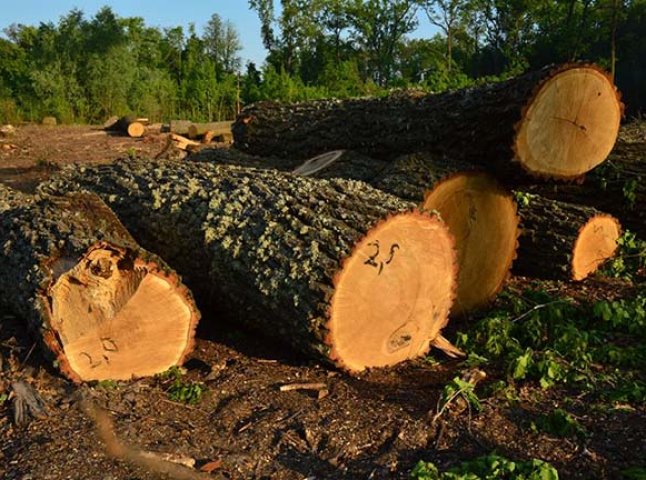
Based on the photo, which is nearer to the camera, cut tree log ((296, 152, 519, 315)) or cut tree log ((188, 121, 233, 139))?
cut tree log ((296, 152, 519, 315))

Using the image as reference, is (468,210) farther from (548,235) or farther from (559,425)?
(559,425)

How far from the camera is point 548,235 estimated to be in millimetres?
5031

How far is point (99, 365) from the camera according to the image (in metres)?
3.14

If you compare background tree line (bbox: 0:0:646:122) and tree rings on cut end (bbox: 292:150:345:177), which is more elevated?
background tree line (bbox: 0:0:646:122)

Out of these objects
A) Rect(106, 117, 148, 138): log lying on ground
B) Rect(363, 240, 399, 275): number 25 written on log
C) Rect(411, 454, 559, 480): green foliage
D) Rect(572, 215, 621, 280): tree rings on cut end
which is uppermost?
Rect(106, 117, 148, 138): log lying on ground

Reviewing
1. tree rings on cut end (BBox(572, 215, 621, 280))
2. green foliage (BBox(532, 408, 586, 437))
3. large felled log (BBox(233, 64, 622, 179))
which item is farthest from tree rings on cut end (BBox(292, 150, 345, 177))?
green foliage (BBox(532, 408, 586, 437))

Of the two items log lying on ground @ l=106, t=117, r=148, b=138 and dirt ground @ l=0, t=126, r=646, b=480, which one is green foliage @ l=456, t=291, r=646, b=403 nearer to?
dirt ground @ l=0, t=126, r=646, b=480

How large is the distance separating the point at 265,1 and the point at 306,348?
126 feet

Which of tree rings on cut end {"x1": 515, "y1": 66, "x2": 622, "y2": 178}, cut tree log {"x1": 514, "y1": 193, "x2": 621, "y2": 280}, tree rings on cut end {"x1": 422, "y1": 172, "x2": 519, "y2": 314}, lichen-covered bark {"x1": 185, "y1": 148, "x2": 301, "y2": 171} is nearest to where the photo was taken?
tree rings on cut end {"x1": 515, "y1": 66, "x2": 622, "y2": 178}

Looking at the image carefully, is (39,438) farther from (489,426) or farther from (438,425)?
(489,426)

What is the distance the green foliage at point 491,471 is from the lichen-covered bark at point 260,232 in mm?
1002

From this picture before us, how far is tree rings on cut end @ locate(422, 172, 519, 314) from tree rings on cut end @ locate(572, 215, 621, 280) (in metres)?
0.62

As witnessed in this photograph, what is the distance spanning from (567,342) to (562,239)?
1456mm

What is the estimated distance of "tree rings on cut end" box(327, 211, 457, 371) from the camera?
3.23 meters
